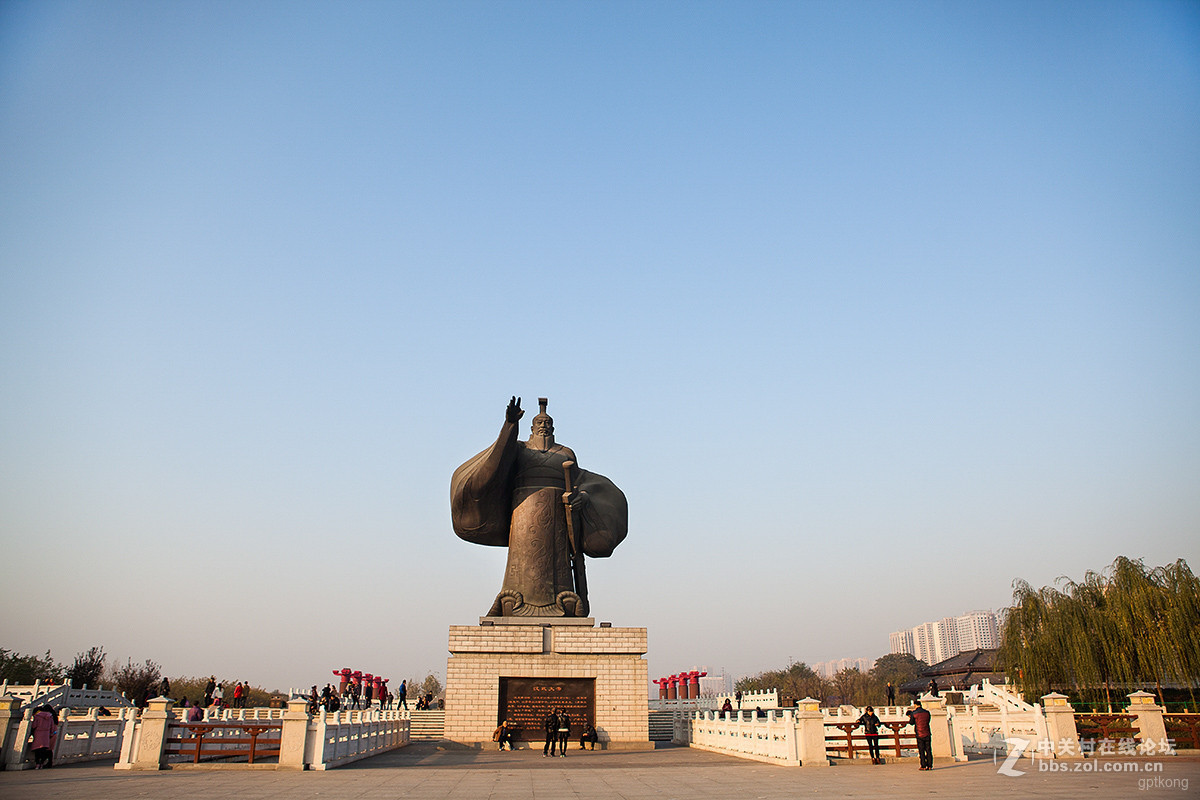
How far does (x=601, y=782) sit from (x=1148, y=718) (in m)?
10.4

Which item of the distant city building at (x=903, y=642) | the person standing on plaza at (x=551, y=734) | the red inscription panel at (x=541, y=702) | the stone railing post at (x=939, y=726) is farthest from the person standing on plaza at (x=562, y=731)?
the distant city building at (x=903, y=642)

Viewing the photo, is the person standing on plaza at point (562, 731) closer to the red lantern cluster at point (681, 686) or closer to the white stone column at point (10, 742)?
the white stone column at point (10, 742)

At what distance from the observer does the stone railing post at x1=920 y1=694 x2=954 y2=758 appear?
1324 centimetres

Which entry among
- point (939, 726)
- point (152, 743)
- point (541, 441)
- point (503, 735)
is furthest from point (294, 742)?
point (939, 726)

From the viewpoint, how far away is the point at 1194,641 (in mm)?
18281

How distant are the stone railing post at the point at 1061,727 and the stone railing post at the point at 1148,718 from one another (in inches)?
46.8

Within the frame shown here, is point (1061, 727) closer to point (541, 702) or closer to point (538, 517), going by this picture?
point (541, 702)

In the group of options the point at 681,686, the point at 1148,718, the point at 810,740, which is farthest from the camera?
the point at 681,686

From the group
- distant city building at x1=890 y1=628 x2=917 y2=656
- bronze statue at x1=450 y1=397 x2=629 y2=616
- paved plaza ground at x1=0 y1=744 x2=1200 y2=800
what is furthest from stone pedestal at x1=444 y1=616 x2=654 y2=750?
distant city building at x1=890 y1=628 x2=917 y2=656

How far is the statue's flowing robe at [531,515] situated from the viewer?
17391mm

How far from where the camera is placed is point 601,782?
377 inches

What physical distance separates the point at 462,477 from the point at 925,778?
36.3 feet

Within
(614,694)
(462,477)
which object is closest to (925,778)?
(614,694)

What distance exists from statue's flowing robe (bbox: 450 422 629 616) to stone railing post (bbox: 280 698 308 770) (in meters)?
6.29
